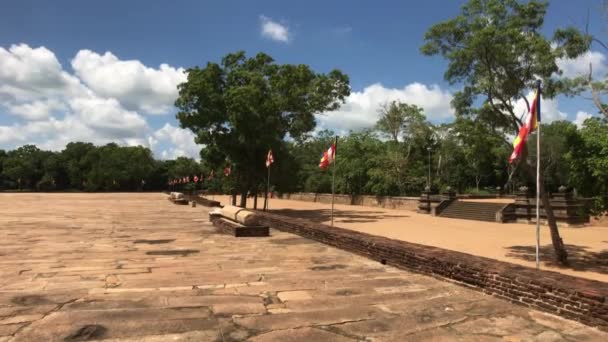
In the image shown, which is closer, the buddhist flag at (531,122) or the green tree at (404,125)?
the buddhist flag at (531,122)

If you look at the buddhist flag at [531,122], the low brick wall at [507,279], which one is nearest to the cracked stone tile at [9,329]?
the low brick wall at [507,279]

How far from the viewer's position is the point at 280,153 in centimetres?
2591

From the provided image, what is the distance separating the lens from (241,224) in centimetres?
1300

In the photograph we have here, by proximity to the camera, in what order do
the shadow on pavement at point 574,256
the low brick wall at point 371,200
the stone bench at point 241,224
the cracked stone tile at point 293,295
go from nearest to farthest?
the cracked stone tile at point 293,295, the shadow on pavement at point 574,256, the stone bench at point 241,224, the low brick wall at point 371,200

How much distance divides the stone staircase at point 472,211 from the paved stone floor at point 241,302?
17.7 metres

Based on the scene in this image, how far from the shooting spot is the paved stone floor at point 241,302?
4.22 metres

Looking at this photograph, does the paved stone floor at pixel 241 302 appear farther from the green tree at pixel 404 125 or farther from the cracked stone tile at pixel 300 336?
the green tree at pixel 404 125

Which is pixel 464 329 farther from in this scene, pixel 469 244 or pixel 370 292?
pixel 469 244

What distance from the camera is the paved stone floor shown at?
4223 mm

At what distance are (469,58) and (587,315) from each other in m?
8.12

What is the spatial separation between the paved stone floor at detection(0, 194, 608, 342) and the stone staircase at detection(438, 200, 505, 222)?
17659mm

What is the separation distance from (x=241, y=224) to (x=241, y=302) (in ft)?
25.7

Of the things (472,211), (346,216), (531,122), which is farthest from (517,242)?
(346,216)

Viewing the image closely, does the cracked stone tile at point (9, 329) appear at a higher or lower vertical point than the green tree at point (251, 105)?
lower
